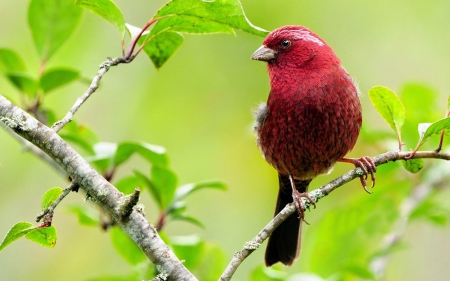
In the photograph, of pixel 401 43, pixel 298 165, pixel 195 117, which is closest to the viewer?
pixel 298 165

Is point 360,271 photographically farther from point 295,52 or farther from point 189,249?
point 295,52

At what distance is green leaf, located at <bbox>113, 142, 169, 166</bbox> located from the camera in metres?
3.50

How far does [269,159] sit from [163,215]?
137 cm

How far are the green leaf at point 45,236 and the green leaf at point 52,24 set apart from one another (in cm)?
143

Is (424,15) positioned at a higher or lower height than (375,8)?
lower

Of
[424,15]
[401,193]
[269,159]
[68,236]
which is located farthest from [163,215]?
[424,15]

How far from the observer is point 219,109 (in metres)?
7.69

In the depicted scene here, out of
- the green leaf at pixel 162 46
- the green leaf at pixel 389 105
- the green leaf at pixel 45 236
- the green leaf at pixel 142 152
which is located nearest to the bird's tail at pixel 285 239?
the green leaf at pixel 142 152

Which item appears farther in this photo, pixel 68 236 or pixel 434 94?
pixel 68 236

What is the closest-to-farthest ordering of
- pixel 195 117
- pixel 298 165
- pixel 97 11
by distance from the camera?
pixel 97 11 < pixel 298 165 < pixel 195 117

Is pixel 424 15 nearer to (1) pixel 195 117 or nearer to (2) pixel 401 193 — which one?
(1) pixel 195 117

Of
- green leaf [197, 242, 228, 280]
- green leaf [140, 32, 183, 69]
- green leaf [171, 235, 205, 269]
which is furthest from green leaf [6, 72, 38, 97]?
green leaf [197, 242, 228, 280]

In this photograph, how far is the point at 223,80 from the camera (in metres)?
7.57

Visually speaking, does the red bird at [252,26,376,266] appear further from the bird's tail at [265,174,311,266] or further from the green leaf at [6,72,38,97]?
the green leaf at [6,72,38,97]
